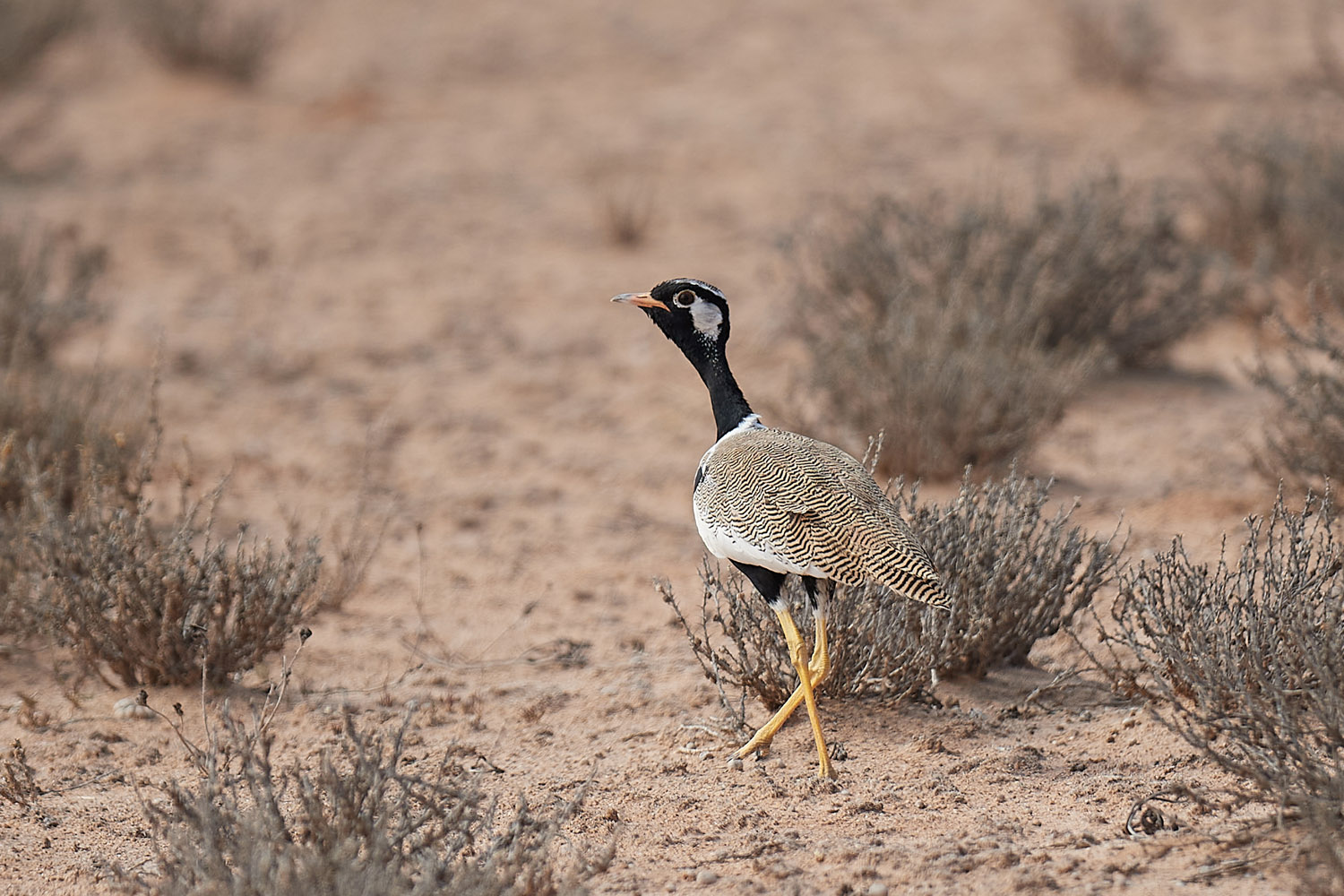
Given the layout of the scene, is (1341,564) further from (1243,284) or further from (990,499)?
(1243,284)

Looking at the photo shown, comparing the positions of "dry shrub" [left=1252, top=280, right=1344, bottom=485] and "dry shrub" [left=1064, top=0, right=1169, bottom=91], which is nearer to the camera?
"dry shrub" [left=1252, top=280, right=1344, bottom=485]

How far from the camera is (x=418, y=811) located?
365 cm

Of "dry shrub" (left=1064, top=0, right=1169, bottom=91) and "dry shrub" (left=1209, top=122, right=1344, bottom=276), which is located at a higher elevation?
"dry shrub" (left=1064, top=0, right=1169, bottom=91)

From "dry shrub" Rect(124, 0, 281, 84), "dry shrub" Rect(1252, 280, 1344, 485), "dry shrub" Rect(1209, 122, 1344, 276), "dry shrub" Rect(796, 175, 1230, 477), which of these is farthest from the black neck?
"dry shrub" Rect(124, 0, 281, 84)

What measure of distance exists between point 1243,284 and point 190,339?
6051mm

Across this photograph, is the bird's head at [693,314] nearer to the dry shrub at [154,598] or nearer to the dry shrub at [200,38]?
the dry shrub at [154,598]

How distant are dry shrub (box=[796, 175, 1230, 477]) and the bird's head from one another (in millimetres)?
2524

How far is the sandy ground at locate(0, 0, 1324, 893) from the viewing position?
3.62 m

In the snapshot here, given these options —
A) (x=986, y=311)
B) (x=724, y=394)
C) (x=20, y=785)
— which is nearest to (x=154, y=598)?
(x=20, y=785)

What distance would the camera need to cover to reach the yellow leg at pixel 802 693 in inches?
144

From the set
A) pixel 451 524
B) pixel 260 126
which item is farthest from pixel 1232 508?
pixel 260 126

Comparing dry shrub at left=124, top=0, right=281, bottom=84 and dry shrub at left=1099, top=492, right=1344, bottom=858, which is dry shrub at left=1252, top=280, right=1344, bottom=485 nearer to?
dry shrub at left=1099, top=492, right=1344, bottom=858

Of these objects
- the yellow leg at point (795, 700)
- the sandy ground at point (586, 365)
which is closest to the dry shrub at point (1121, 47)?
the sandy ground at point (586, 365)

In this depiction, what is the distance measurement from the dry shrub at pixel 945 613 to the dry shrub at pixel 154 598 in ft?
4.43
